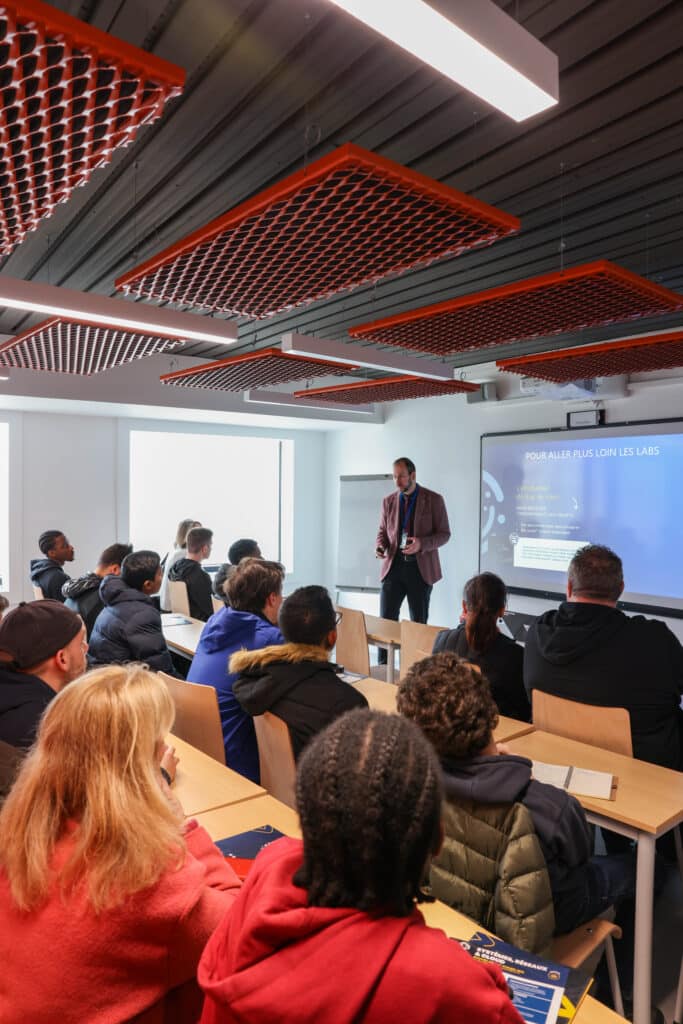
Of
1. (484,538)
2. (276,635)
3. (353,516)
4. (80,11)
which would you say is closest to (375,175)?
(80,11)

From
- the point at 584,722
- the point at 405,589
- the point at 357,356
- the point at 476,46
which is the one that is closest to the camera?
the point at 476,46

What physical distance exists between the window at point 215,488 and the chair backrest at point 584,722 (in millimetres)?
5968

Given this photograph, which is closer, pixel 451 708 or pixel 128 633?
pixel 451 708

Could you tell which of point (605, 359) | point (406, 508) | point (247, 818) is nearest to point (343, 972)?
point (247, 818)

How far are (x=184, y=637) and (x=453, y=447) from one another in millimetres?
4062

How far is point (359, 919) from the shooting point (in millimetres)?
810

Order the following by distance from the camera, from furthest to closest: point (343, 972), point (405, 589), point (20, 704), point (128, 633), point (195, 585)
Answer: point (405, 589)
point (195, 585)
point (128, 633)
point (20, 704)
point (343, 972)

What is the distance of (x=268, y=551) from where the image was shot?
9.10 metres

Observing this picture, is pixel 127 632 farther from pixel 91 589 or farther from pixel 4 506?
pixel 4 506

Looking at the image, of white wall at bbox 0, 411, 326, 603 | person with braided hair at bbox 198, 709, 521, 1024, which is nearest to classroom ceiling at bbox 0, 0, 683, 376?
person with braided hair at bbox 198, 709, 521, 1024

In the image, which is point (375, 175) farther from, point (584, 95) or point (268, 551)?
point (268, 551)

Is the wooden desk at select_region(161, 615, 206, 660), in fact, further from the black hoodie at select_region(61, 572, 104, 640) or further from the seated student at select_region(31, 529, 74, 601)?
the seated student at select_region(31, 529, 74, 601)

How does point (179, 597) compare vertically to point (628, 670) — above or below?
below

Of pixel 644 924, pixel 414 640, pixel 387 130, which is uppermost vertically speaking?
pixel 387 130
